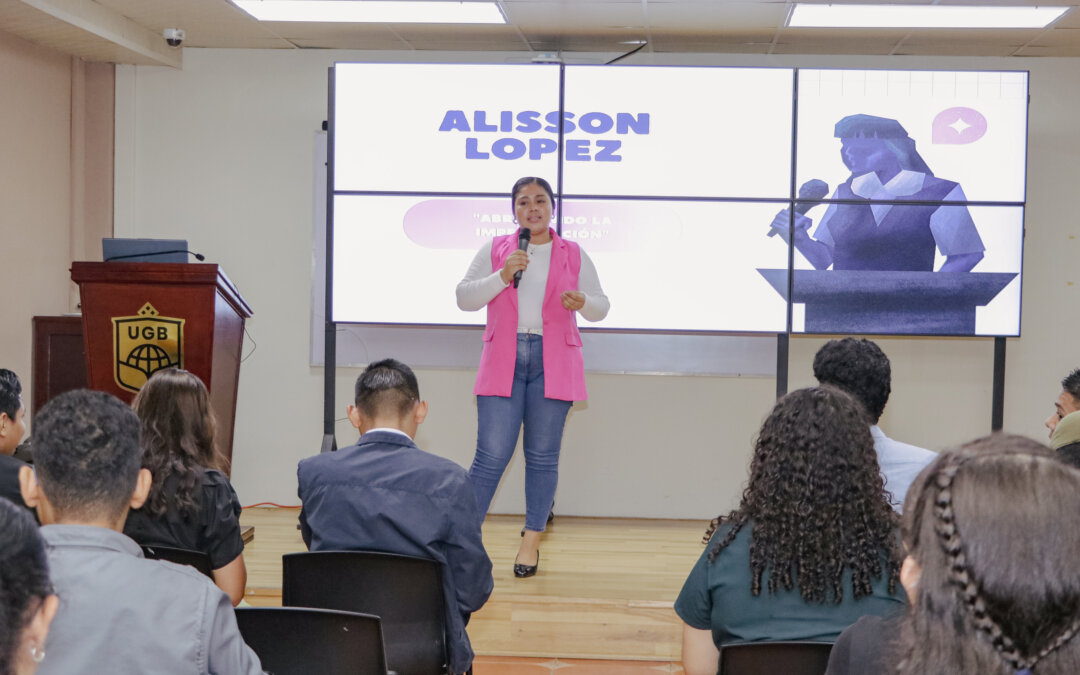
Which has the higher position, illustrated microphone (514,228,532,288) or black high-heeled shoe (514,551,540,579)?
illustrated microphone (514,228,532,288)

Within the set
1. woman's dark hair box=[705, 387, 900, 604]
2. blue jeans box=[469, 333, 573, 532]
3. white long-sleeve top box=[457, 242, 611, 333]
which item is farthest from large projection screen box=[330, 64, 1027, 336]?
woman's dark hair box=[705, 387, 900, 604]

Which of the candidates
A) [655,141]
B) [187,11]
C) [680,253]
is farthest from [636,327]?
[187,11]

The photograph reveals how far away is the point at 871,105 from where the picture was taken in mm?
4512

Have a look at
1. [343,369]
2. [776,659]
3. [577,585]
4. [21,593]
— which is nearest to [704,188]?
[577,585]

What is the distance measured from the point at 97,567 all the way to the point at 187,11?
386cm

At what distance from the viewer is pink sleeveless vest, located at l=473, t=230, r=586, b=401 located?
12.4 ft

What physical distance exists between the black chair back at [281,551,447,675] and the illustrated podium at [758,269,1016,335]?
297 cm

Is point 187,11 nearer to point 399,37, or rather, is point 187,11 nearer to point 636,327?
point 399,37

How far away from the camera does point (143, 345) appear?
3.59 meters

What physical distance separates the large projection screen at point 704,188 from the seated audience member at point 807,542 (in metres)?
3.02

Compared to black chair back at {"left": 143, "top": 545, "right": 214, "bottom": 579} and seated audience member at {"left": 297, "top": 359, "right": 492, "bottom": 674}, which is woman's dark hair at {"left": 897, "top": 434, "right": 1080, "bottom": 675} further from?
black chair back at {"left": 143, "top": 545, "right": 214, "bottom": 579}

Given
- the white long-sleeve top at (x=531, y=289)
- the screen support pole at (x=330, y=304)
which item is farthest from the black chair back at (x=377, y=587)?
the screen support pole at (x=330, y=304)

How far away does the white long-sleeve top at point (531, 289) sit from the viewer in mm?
3787

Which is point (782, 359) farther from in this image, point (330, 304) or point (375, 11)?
point (375, 11)
